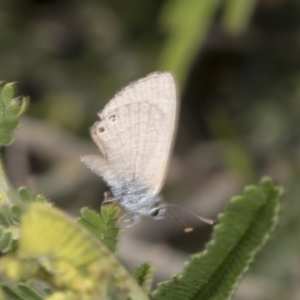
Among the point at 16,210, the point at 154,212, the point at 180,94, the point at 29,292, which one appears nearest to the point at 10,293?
the point at 29,292

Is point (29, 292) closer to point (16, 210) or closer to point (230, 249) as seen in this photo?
point (16, 210)

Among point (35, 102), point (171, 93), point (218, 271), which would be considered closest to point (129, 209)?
point (171, 93)

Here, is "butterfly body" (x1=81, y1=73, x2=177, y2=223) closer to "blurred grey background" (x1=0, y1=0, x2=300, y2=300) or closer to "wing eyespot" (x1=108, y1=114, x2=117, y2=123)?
"wing eyespot" (x1=108, y1=114, x2=117, y2=123)

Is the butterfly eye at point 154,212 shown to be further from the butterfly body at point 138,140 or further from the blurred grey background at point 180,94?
the blurred grey background at point 180,94

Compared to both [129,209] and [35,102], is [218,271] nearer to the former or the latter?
[129,209]

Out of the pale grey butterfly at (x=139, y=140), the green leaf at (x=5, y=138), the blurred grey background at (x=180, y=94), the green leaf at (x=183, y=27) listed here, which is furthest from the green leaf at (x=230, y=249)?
the blurred grey background at (x=180, y=94)

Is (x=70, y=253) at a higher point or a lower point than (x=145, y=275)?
higher
